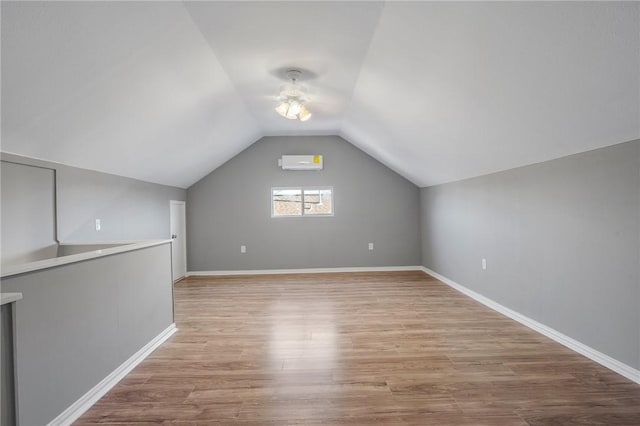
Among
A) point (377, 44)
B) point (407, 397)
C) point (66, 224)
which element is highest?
point (377, 44)

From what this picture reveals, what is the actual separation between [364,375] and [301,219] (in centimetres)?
419

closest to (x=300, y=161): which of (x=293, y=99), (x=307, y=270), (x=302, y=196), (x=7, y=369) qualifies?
(x=302, y=196)

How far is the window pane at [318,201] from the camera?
6.46 m

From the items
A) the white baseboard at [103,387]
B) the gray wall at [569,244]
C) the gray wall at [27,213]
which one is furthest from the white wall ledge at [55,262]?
the gray wall at [569,244]

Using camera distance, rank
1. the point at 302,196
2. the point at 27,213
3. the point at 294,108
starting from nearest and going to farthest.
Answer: the point at 27,213 < the point at 294,108 < the point at 302,196

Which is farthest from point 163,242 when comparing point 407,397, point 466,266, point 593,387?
point 466,266

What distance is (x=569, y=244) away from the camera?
2.79 m

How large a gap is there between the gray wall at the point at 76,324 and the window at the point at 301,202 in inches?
141

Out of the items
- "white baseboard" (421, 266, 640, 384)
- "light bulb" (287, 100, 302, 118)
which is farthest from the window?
"white baseboard" (421, 266, 640, 384)

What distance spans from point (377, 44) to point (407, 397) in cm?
259

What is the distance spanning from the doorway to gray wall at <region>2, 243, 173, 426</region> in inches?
116

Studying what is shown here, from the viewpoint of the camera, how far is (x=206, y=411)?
200 cm

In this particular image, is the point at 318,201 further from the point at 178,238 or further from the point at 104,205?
the point at 104,205

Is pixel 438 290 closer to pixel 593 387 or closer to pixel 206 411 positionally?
pixel 593 387
